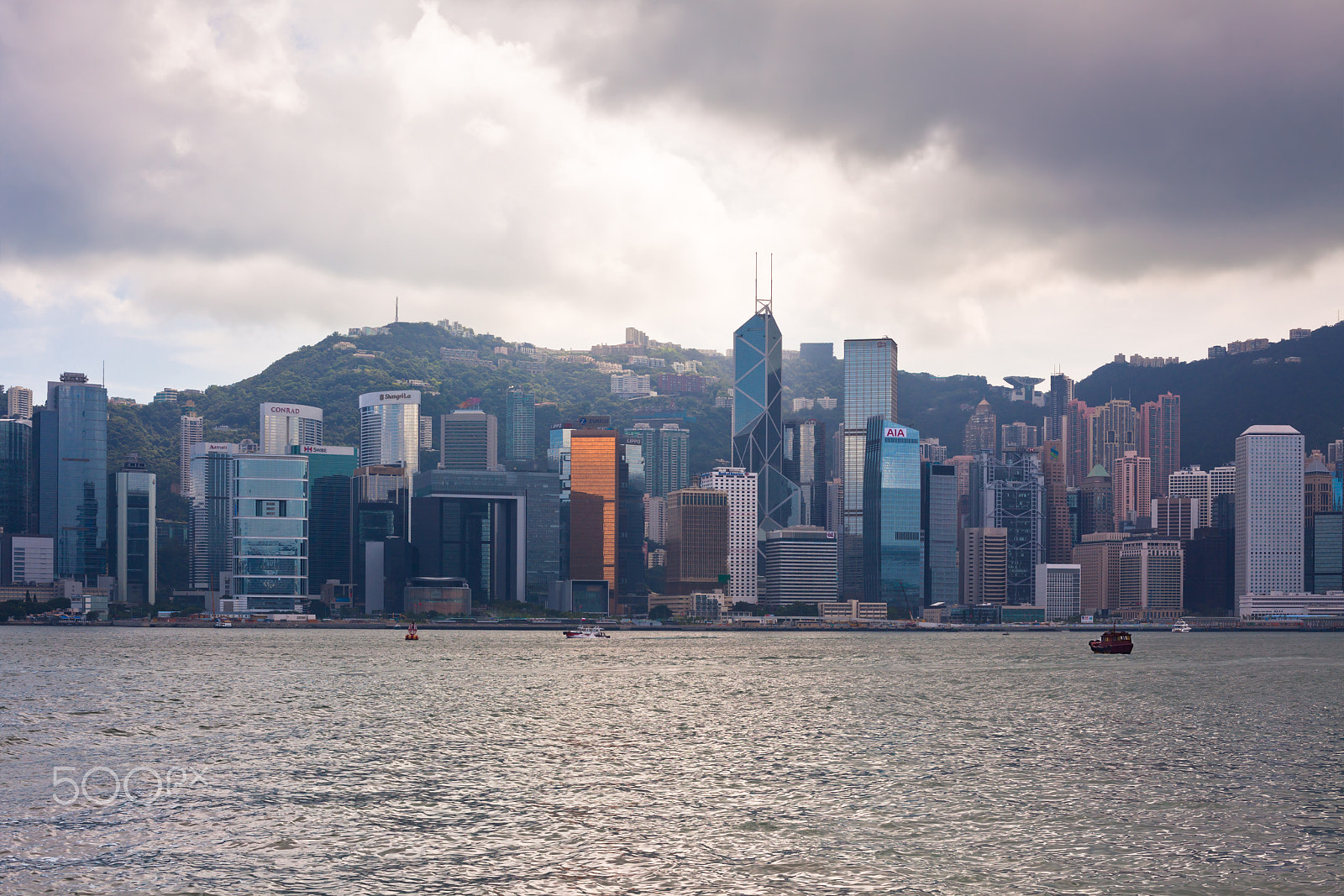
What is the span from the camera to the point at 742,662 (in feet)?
600

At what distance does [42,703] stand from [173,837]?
60.6 m

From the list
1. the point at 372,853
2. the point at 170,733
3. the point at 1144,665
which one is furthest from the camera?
the point at 1144,665

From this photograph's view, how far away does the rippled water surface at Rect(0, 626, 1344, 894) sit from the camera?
44.2 m

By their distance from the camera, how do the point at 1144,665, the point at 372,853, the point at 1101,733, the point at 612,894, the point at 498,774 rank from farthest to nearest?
1. the point at 1144,665
2. the point at 1101,733
3. the point at 498,774
4. the point at 372,853
5. the point at 612,894

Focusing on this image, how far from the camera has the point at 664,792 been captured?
60.9m

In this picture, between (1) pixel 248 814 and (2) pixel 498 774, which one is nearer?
(1) pixel 248 814

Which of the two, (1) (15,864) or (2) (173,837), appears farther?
(2) (173,837)

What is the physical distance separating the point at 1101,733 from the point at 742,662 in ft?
322

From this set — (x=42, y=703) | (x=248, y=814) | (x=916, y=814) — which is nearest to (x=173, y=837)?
(x=248, y=814)

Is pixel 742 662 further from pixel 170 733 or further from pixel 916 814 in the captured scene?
pixel 916 814

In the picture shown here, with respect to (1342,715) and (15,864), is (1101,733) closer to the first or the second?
(1342,715)

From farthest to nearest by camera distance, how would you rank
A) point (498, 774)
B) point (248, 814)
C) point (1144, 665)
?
point (1144, 665)
point (498, 774)
point (248, 814)

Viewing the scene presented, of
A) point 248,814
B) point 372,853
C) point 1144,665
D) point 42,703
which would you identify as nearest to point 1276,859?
point 372,853

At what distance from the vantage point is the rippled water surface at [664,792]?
1742 inches
